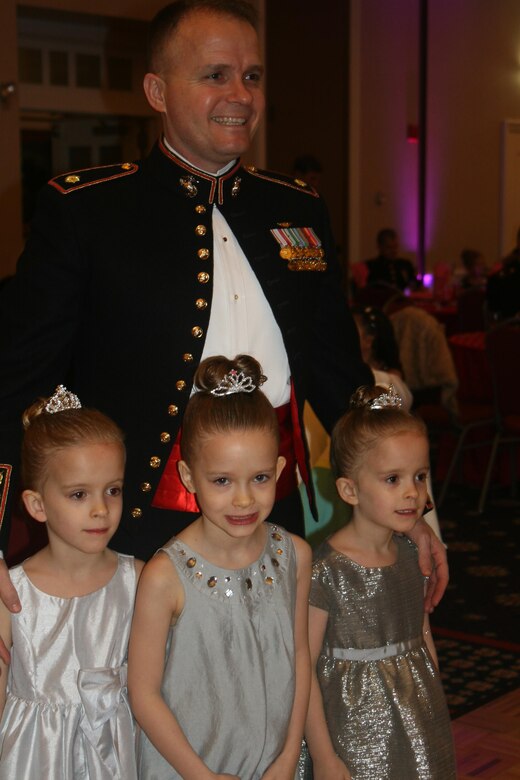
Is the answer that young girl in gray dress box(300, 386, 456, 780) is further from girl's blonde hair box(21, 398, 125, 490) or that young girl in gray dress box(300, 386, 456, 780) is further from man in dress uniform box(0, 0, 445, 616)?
girl's blonde hair box(21, 398, 125, 490)

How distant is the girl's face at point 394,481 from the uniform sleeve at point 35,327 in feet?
1.88

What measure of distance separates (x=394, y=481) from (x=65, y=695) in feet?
2.23

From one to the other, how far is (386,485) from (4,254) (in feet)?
23.6

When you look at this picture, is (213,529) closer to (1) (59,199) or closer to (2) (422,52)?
(1) (59,199)

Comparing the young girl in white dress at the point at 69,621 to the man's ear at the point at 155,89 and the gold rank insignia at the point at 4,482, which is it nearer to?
the gold rank insignia at the point at 4,482

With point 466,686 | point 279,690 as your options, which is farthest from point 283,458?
point 466,686

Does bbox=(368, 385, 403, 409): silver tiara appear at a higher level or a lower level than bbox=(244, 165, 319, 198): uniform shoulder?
lower

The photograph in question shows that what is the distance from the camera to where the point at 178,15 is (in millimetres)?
2031

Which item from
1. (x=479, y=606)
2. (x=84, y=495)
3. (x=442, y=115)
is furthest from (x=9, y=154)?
(x=84, y=495)

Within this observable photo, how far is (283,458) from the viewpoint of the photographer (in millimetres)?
1967

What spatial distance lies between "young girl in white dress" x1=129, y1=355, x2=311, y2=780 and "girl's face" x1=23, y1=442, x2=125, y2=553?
0.35 ft

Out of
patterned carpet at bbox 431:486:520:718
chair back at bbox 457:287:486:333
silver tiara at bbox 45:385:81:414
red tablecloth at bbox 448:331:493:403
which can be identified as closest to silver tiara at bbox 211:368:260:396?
silver tiara at bbox 45:385:81:414

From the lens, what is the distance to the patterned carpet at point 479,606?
12.0 ft

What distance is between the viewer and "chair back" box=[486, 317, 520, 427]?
5520 mm
